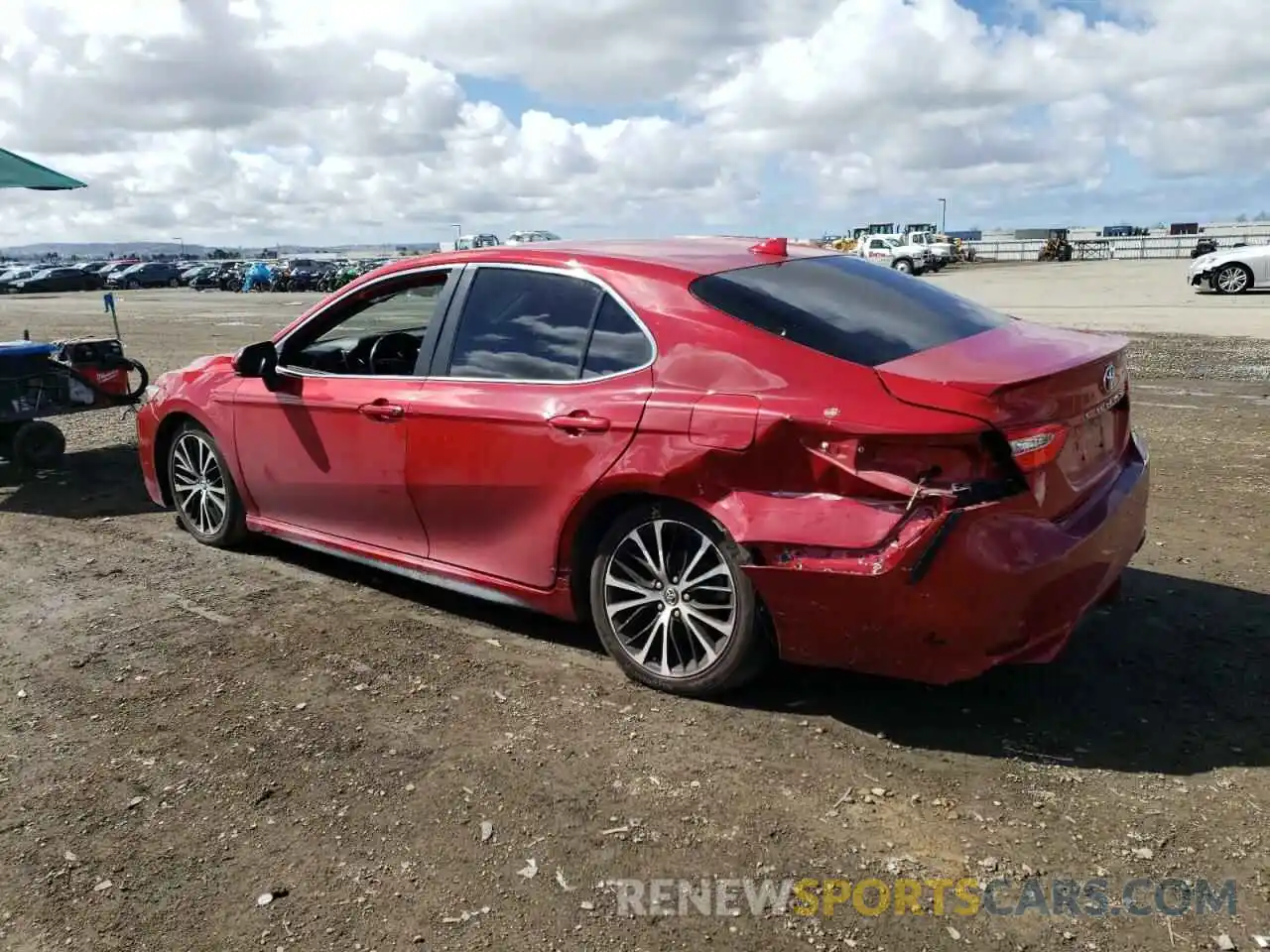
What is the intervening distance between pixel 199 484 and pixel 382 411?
1868 mm

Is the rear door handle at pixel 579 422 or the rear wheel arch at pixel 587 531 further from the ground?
the rear door handle at pixel 579 422

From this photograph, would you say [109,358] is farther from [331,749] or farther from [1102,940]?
[1102,940]

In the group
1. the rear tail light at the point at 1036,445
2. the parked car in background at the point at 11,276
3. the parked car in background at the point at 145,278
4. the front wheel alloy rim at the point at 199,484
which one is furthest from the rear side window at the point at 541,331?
the parked car in background at the point at 145,278

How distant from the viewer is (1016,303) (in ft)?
75.4

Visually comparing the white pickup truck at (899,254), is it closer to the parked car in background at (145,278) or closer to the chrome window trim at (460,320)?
the parked car in background at (145,278)

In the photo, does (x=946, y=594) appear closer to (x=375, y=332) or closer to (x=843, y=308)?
(x=843, y=308)

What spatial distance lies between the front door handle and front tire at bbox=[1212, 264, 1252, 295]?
23.1m

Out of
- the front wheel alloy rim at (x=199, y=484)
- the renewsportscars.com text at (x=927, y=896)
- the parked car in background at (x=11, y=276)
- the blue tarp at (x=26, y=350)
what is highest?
the parked car in background at (x=11, y=276)

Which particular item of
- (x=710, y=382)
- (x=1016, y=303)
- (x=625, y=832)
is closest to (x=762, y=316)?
(x=710, y=382)

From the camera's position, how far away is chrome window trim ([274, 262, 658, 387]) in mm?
3836

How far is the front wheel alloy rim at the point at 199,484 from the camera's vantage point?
569 centimetres

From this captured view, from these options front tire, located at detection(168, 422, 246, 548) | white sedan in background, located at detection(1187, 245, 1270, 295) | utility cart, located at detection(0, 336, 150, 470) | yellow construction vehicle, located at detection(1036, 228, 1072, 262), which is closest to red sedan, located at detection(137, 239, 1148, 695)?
front tire, located at detection(168, 422, 246, 548)

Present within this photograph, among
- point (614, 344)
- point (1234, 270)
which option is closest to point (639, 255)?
point (614, 344)

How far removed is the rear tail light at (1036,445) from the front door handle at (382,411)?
8.18 feet
